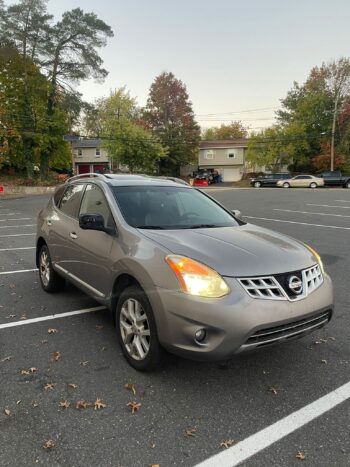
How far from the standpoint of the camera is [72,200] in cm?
484

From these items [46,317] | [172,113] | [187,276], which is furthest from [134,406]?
[172,113]

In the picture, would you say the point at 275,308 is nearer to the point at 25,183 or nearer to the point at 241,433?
the point at 241,433

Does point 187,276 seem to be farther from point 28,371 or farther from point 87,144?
point 87,144

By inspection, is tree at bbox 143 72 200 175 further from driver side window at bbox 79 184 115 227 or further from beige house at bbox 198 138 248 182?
driver side window at bbox 79 184 115 227

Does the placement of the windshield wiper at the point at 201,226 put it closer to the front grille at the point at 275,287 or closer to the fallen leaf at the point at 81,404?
the front grille at the point at 275,287

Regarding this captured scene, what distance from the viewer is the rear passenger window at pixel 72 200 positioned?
4.66 m

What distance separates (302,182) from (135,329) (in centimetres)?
3793

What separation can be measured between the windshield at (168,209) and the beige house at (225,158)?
52.0 m

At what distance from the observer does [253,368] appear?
3324mm

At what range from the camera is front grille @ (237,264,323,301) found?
108 inches

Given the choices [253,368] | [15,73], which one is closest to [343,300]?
[253,368]

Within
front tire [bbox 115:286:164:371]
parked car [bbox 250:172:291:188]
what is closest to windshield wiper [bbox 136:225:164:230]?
front tire [bbox 115:286:164:371]

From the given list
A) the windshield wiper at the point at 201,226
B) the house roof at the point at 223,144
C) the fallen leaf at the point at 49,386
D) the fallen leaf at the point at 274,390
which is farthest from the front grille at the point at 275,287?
the house roof at the point at 223,144

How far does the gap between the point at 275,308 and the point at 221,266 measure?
0.50 meters
